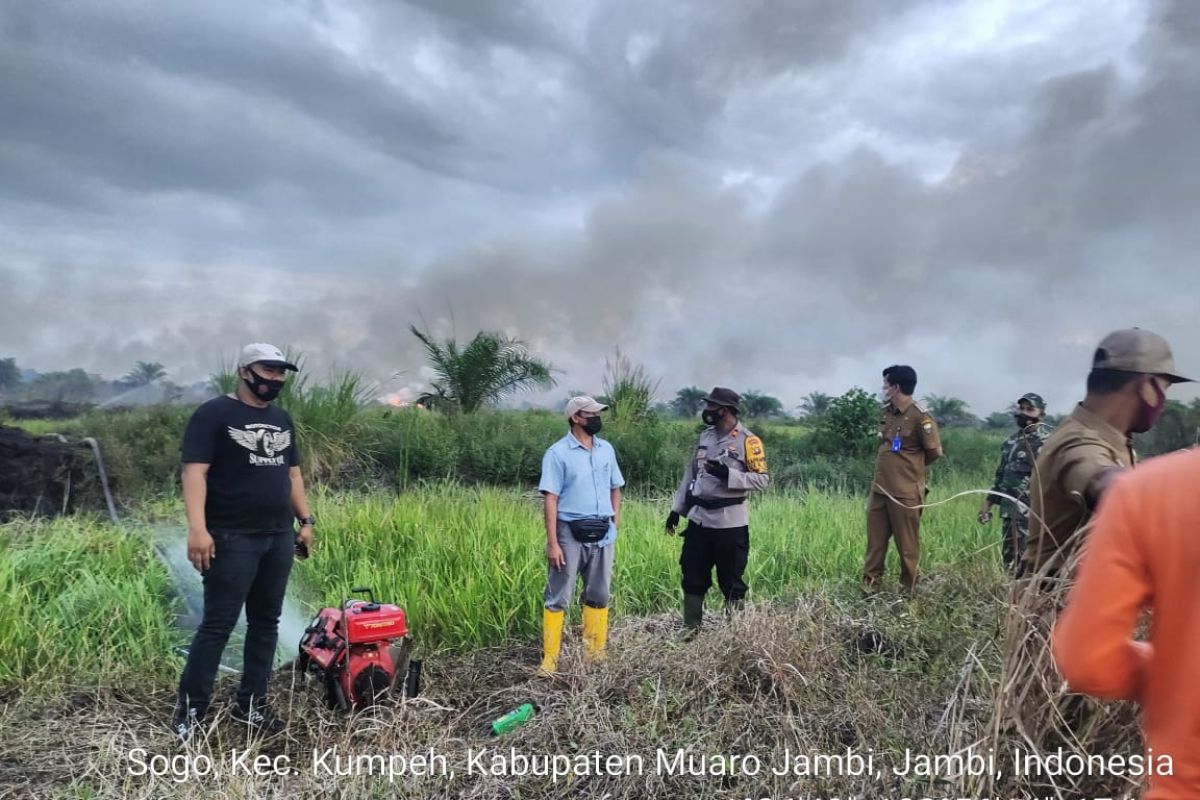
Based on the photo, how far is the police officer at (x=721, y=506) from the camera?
492 centimetres

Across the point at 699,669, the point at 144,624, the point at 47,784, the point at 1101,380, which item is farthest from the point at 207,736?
the point at 1101,380

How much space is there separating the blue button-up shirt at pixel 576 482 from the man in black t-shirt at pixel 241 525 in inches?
55.9

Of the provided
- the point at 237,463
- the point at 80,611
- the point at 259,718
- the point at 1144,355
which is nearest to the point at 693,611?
the point at 259,718

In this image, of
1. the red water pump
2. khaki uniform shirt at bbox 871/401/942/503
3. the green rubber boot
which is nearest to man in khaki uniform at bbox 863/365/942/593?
khaki uniform shirt at bbox 871/401/942/503

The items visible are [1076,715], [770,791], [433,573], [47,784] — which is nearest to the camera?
[1076,715]

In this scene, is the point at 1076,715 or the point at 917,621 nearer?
the point at 1076,715

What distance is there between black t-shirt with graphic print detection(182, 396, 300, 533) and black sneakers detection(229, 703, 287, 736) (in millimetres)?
894

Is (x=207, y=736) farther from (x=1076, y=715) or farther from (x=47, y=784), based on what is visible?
(x=1076, y=715)

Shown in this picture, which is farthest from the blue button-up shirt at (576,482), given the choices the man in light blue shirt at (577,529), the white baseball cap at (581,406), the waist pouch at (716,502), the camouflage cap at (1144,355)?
the camouflage cap at (1144,355)

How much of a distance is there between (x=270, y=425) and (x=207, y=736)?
1.43 meters

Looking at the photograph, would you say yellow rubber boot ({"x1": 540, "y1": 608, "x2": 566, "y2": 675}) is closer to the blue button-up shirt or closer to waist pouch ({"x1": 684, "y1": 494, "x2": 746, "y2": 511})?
the blue button-up shirt

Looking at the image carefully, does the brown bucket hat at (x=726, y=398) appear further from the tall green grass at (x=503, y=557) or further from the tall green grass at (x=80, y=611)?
the tall green grass at (x=80, y=611)

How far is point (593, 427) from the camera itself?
182 inches

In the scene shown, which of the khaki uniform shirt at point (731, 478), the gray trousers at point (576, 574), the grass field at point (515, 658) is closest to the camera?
the grass field at point (515, 658)
